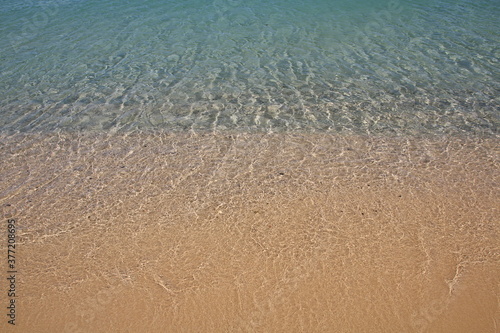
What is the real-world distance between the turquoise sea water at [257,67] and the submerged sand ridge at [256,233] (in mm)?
772

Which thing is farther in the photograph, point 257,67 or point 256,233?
point 257,67

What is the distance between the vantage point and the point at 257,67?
7.82m

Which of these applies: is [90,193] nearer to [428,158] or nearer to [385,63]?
[428,158]

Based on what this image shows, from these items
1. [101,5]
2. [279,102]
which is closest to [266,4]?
[101,5]

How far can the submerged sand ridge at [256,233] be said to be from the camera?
3066 millimetres

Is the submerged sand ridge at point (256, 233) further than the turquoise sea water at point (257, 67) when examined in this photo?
No

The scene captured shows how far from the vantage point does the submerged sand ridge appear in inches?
121

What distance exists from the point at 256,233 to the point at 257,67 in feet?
15.5

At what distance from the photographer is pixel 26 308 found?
3.14 meters

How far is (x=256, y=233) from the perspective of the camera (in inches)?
149

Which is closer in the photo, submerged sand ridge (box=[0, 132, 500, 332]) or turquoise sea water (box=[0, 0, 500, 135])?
submerged sand ridge (box=[0, 132, 500, 332])

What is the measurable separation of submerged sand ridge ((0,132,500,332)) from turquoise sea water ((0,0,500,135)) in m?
0.77

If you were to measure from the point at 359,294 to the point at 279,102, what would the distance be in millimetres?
3893

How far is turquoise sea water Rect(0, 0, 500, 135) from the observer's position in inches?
239
